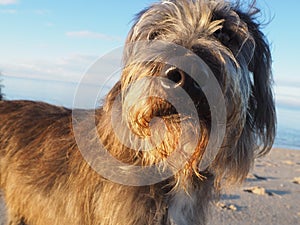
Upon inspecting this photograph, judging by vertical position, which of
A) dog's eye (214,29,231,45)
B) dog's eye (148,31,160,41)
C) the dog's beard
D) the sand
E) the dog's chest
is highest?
dog's eye (214,29,231,45)

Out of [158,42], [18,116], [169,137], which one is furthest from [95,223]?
[18,116]

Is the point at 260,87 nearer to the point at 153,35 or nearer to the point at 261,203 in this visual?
the point at 153,35

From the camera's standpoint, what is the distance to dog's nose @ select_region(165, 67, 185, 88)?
259 centimetres

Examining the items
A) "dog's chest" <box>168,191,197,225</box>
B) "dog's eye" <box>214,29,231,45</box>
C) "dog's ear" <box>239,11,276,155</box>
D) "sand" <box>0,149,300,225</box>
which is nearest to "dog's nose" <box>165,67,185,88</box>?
"dog's eye" <box>214,29,231,45</box>

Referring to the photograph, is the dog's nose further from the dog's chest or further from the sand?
the sand

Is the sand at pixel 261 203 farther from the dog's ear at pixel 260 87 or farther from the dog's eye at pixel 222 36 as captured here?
the dog's eye at pixel 222 36

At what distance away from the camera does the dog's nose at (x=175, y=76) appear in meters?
2.59

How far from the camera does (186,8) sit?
339 cm

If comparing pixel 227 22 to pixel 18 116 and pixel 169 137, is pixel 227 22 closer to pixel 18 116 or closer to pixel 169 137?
pixel 169 137

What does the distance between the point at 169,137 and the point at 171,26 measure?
824 mm

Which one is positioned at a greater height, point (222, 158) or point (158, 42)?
point (158, 42)

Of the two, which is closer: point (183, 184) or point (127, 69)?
point (127, 69)

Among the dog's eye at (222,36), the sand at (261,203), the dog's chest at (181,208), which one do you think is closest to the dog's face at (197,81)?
the dog's eye at (222,36)

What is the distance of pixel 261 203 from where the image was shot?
6074 millimetres
